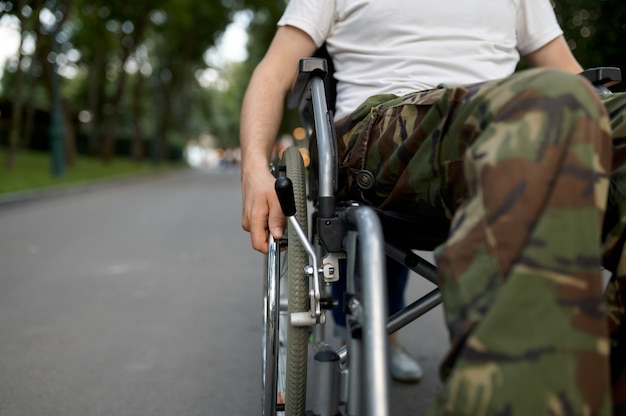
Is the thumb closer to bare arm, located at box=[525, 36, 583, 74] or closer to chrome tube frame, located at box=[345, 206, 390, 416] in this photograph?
chrome tube frame, located at box=[345, 206, 390, 416]

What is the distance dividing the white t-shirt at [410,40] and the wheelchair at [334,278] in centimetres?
19

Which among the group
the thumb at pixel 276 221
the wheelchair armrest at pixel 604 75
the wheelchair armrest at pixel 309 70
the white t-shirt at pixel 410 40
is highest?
the white t-shirt at pixel 410 40

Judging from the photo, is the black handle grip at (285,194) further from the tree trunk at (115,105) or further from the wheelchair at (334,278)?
the tree trunk at (115,105)

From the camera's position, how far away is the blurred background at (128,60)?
3.74 meters

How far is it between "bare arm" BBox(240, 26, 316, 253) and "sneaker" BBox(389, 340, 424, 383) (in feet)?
3.70

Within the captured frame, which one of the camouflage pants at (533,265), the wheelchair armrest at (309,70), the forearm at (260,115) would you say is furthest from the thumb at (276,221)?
the camouflage pants at (533,265)

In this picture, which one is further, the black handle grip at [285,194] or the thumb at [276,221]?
the thumb at [276,221]

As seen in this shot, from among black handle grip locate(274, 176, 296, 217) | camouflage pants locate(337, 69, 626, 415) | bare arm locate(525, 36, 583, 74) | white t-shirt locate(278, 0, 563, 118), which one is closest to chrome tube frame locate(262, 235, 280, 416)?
black handle grip locate(274, 176, 296, 217)

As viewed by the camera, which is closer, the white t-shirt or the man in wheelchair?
the man in wheelchair

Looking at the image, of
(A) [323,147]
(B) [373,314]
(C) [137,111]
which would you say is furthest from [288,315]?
(C) [137,111]

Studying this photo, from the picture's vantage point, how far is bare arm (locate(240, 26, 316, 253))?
5.49 ft

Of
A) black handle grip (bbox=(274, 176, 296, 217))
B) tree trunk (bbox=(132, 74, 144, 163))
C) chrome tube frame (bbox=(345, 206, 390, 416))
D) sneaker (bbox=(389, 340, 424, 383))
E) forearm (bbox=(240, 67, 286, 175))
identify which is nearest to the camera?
chrome tube frame (bbox=(345, 206, 390, 416))

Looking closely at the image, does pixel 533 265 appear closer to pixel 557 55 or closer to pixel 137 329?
pixel 557 55

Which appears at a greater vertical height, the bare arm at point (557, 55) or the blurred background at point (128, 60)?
the blurred background at point (128, 60)
